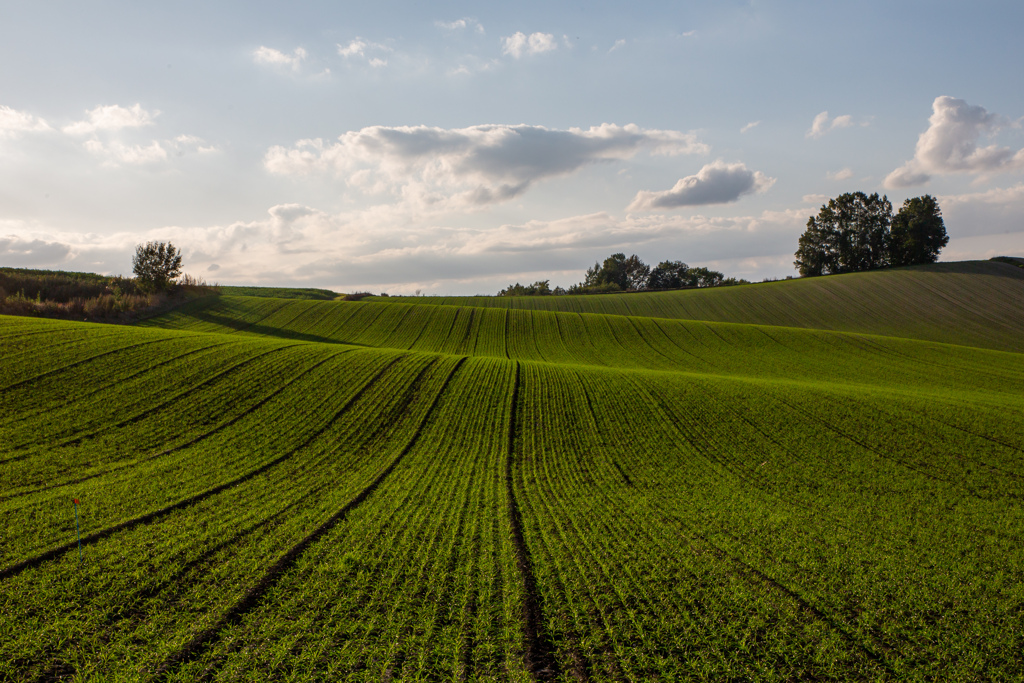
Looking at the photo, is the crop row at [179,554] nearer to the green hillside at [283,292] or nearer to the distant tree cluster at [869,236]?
the green hillside at [283,292]

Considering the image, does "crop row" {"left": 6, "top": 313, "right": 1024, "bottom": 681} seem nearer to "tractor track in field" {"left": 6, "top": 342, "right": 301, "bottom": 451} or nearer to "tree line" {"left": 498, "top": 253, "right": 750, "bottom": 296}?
"tractor track in field" {"left": 6, "top": 342, "right": 301, "bottom": 451}

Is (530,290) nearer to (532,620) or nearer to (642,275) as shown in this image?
(642,275)

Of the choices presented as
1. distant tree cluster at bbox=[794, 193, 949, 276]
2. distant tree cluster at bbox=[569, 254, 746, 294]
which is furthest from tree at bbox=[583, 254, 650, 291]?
distant tree cluster at bbox=[794, 193, 949, 276]

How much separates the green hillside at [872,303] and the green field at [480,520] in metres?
31.3

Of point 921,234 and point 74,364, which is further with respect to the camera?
point 921,234

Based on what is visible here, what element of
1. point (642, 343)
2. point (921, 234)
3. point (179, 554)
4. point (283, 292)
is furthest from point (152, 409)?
point (921, 234)

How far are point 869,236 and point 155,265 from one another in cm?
10321

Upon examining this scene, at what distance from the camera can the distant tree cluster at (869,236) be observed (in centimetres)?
8006

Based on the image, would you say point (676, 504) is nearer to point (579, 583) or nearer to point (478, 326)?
point (579, 583)

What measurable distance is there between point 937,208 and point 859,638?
332 ft

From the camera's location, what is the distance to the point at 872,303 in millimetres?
60281

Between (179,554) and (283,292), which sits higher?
(283,292)

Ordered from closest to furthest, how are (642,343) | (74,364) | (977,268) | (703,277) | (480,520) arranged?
(480,520) < (74,364) < (642,343) < (977,268) < (703,277)

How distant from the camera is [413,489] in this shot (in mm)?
12578
